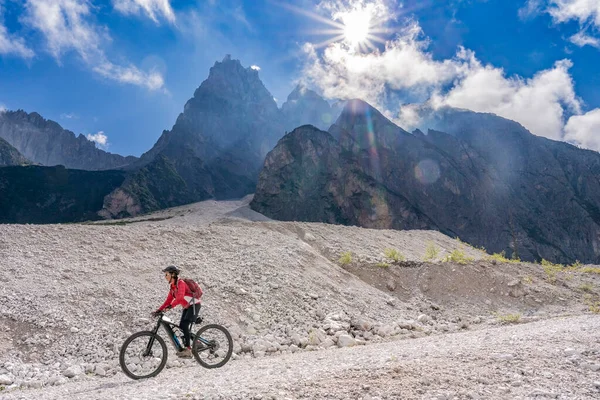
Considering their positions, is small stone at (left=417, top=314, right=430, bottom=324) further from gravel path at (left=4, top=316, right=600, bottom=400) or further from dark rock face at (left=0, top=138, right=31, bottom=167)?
dark rock face at (left=0, top=138, right=31, bottom=167)

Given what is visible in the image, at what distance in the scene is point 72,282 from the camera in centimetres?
1230

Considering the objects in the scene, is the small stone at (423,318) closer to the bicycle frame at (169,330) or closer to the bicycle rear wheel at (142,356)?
the bicycle frame at (169,330)

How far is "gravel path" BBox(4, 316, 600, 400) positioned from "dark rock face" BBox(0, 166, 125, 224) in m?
129

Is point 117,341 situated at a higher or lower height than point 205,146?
lower

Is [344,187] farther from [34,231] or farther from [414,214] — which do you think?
Result: [34,231]

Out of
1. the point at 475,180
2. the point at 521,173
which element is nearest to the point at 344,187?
the point at 475,180

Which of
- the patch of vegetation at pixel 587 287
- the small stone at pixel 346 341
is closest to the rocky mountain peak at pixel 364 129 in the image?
the patch of vegetation at pixel 587 287

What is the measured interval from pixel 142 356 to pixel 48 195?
14660 cm

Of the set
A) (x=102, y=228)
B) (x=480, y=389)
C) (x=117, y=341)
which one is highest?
(x=102, y=228)

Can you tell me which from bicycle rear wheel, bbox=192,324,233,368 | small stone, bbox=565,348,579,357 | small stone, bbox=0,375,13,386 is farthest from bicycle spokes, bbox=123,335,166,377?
small stone, bbox=565,348,579,357

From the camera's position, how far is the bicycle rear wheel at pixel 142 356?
7.45 metres

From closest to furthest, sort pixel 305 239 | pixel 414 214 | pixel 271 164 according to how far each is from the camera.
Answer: pixel 305 239, pixel 414 214, pixel 271 164

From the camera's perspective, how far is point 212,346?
26.6ft

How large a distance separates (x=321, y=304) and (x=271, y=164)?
358ft
